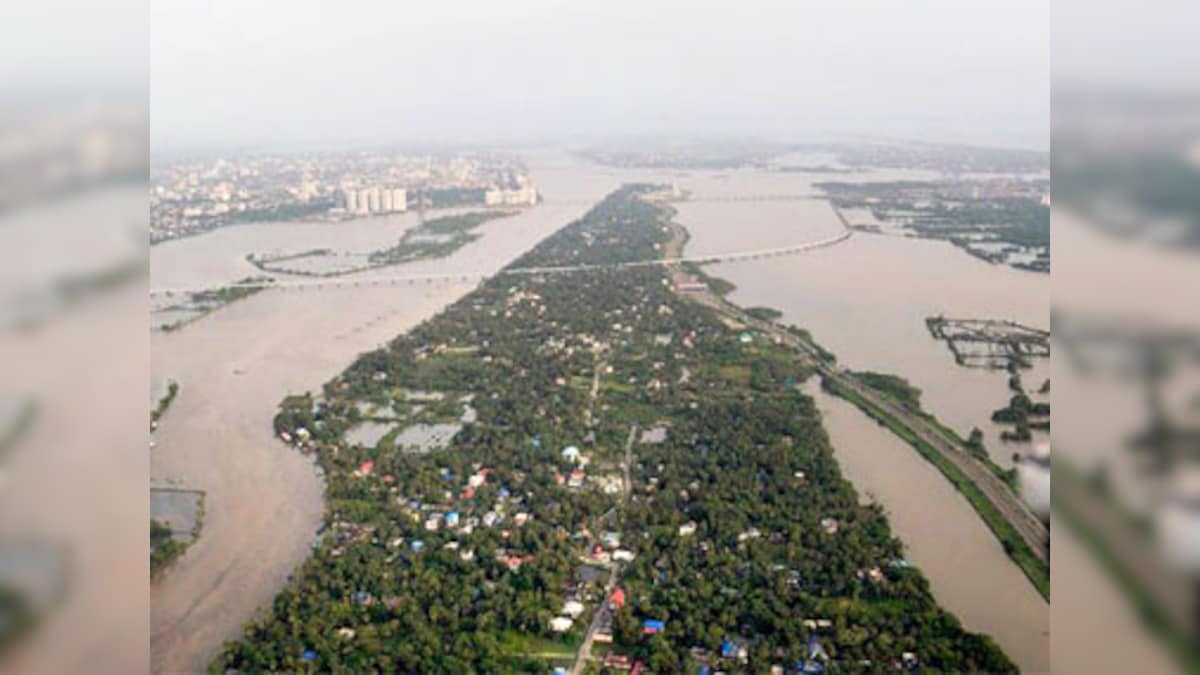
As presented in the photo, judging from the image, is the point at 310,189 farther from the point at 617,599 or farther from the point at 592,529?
the point at 617,599

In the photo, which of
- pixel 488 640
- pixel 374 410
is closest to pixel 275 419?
pixel 374 410

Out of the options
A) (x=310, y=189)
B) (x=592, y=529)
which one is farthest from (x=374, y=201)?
(x=592, y=529)

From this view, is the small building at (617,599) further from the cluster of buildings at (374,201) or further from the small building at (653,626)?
the cluster of buildings at (374,201)

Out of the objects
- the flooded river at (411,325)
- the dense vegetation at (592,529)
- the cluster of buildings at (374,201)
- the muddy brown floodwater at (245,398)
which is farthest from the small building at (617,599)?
the cluster of buildings at (374,201)

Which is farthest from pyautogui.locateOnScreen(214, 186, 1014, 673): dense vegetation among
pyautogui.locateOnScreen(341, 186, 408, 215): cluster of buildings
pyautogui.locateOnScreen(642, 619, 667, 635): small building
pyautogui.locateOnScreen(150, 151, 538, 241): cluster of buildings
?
pyautogui.locateOnScreen(341, 186, 408, 215): cluster of buildings

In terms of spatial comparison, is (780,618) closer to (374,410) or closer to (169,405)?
(374,410)

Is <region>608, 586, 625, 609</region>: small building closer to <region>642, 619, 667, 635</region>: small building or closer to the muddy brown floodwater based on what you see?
<region>642, 619, 667, 635</region>: small building
